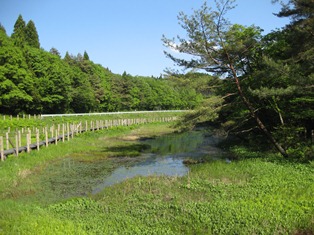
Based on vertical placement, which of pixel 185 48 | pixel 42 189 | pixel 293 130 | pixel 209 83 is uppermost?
pixel 185 48

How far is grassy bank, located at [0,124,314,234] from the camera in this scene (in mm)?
8625

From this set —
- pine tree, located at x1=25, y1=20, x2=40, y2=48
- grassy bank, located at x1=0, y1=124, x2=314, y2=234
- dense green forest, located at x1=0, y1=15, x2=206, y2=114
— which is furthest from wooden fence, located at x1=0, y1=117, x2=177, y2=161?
pine tree, located at x1=25, y1=20, x2=40, y2=48

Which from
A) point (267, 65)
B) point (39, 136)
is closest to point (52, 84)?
point (39, 136)

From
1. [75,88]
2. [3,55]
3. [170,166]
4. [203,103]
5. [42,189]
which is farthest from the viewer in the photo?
[75,88]

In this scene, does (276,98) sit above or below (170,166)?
above

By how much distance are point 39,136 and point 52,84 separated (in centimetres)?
2386

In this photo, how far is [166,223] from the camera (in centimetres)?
914

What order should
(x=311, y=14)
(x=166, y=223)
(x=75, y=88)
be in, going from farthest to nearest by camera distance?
(x=75, y=88)
(x=311, y=14)
(x=166, y=223)

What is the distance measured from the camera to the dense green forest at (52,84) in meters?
43.6

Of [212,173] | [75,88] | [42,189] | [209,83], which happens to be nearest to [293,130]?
[209,83]

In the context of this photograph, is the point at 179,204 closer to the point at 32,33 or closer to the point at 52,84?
the point at 52,84

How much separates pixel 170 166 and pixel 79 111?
49416mm

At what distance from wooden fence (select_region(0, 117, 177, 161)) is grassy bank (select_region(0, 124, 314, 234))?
3.60 m

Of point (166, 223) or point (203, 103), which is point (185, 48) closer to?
point (203, 103)
